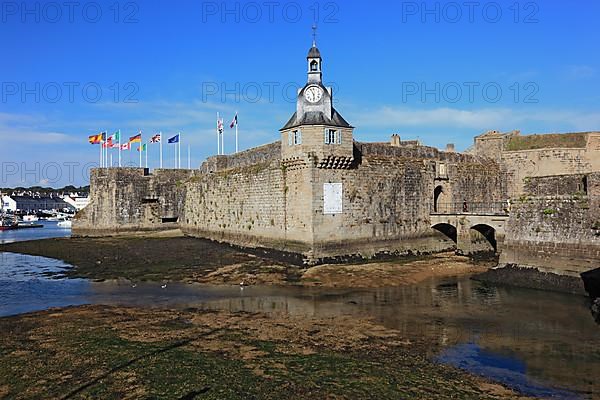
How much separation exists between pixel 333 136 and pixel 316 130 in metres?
0.97

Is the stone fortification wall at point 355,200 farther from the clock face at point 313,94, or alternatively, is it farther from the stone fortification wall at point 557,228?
the stone fortification wall at point 557,228

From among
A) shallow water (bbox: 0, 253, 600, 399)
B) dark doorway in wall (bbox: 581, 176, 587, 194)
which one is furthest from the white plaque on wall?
dark doorway in wall (bbox: 581, 176, 587, 194)

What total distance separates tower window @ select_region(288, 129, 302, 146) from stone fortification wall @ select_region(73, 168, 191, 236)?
19943 millimetres

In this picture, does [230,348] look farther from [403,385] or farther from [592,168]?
[592,168]

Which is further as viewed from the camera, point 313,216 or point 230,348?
point 313,216

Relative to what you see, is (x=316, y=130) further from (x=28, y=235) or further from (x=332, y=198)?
(x=28, y=235)

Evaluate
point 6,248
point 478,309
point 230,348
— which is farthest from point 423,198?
point 6,248

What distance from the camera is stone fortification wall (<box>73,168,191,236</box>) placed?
131 ft

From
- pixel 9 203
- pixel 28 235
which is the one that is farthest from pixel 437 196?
pixel 9 203

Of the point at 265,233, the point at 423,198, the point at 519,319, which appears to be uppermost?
the point at 423,198

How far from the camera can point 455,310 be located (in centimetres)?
1424

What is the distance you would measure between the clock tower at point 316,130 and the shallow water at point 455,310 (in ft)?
23.8

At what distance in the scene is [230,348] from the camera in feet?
33.3

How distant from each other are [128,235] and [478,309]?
31.2m
